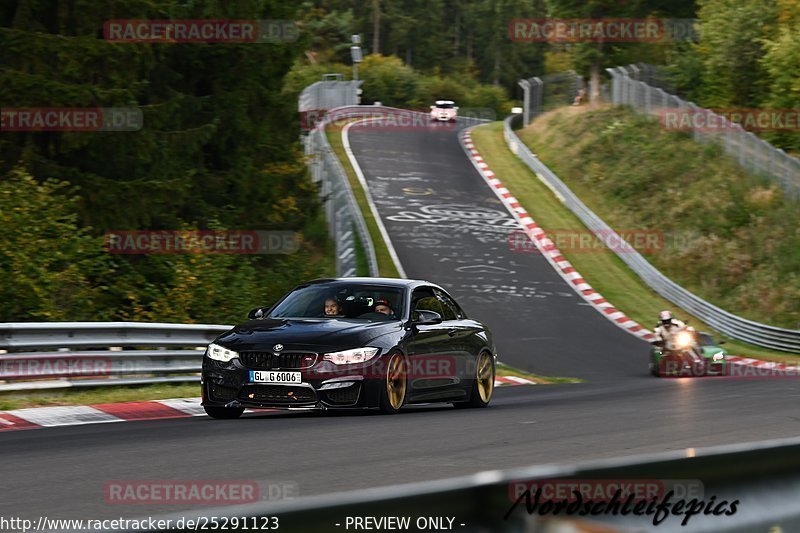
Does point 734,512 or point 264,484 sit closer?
point 734,512

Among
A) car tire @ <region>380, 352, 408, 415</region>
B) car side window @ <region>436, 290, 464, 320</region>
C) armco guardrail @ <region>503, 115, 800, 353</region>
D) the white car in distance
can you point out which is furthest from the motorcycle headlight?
the white car in distance

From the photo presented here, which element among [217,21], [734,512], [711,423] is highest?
[217,21]

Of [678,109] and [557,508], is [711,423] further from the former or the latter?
[678,109]

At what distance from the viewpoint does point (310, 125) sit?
57.6m

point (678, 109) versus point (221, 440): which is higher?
point (678, 109)

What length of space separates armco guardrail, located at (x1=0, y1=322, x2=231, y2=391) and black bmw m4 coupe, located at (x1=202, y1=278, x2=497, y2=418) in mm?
3142

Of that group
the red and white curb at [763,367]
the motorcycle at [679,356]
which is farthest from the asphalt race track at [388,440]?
the red and white curb at [763,367]

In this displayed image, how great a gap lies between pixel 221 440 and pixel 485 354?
5551 mm

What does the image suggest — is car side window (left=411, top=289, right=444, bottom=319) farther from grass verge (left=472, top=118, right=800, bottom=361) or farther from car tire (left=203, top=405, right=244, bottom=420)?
grass verge (left=472, top=118, right=800, bottom=361)

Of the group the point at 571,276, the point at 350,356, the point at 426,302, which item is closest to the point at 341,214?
the point at 571,276

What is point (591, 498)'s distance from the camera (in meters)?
4.06

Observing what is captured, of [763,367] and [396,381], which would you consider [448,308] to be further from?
[763,367]

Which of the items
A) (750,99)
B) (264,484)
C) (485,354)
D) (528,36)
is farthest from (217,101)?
(528,36)

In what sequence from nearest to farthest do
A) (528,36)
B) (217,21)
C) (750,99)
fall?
(217,21), (750,99), (528,36)
